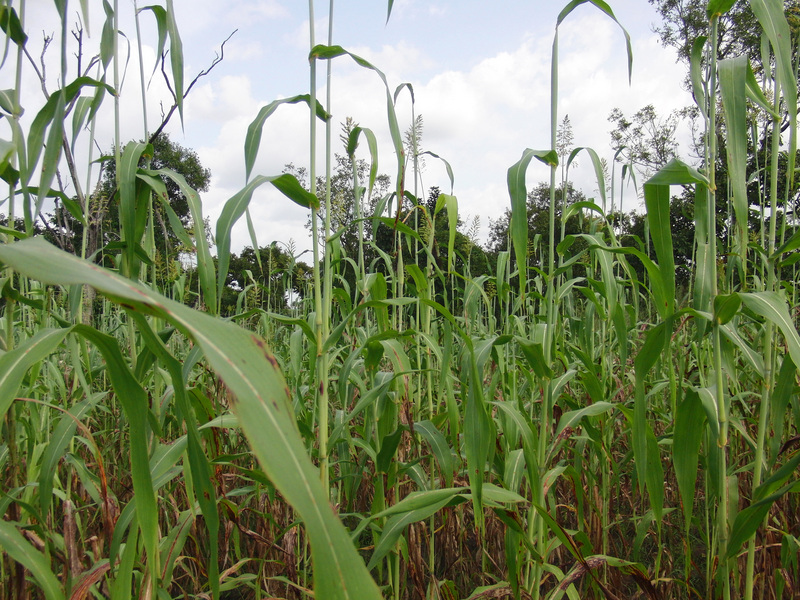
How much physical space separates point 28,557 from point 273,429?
77 centimetres

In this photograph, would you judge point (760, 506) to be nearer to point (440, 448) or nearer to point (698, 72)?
point (440, 448)

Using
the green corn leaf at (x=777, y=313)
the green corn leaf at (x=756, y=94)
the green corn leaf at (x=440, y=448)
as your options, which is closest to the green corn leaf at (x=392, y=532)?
the green corn leaf at (x=440, y=448)

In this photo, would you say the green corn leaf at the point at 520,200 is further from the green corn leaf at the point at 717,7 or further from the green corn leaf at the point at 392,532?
the green corn leaf at the point at 392,532

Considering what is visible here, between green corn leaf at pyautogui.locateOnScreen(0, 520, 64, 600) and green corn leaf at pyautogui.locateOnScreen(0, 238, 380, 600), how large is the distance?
671mm

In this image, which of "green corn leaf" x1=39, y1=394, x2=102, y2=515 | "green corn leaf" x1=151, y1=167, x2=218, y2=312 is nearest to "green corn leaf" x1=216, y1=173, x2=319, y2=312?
"green corn leaf" x1=151, y1=167, x2=218, y2=312

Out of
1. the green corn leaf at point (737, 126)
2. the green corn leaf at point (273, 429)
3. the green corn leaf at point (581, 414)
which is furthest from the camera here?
the green corn leaf at point (581, 414)

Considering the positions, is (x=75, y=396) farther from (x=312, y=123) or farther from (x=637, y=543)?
(x=637, y=543)

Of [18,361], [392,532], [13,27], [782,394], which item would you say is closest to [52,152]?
[13,27]

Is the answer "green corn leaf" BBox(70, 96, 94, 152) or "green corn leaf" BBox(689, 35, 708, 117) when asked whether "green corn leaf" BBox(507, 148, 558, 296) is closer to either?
"green corn leaf" BBox(689, 35, 708, 117)

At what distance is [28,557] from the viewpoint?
809mm

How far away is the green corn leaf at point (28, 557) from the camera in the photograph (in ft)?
2.59

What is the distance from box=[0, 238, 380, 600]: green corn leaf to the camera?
0.31 metres

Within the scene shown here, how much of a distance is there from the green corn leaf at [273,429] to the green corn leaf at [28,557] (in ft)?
2.20

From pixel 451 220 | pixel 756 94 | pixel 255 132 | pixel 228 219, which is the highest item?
pixel 756 94
